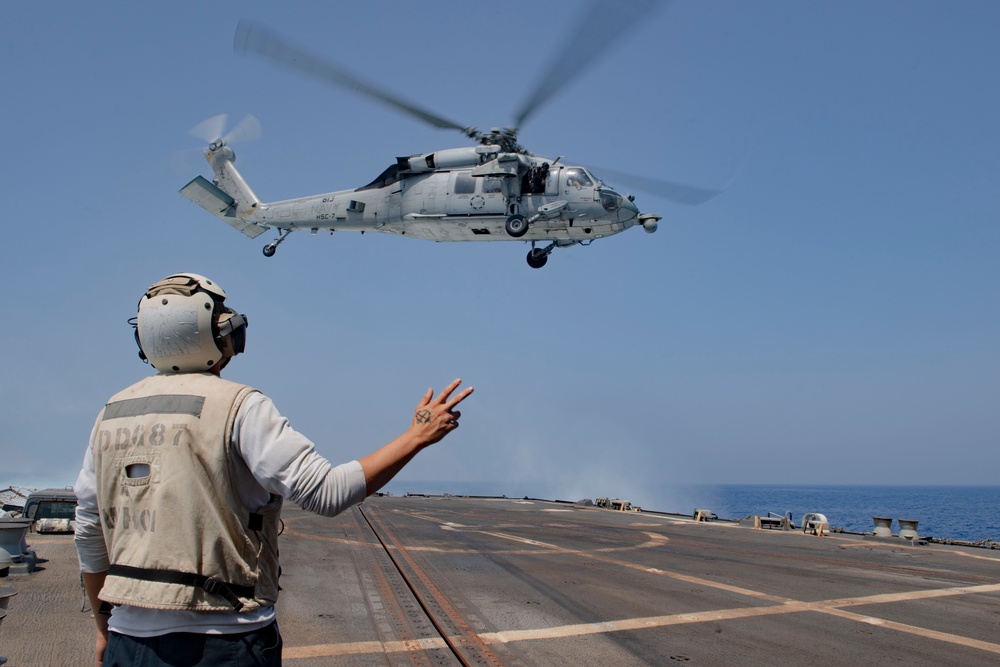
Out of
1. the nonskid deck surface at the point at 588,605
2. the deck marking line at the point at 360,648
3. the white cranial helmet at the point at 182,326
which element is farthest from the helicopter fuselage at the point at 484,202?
the white cranial helmet at the point at 182,326

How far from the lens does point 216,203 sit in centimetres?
2645

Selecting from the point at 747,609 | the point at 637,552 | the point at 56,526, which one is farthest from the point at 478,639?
the point at 56,526

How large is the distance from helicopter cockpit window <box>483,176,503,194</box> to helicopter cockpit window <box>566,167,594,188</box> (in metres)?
2.14

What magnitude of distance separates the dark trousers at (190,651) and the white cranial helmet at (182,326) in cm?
106

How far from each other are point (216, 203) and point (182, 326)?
26.2 m

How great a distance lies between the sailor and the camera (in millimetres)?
2451

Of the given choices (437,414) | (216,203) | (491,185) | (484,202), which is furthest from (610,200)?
(437,414)

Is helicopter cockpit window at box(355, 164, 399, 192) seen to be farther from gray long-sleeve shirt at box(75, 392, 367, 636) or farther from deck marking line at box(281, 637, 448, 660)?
gray long-sleeve shirt at box(75, 392, 367, 636)

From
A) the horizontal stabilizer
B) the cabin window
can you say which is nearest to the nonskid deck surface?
the cabin window

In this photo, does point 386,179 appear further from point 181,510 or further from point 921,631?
point 181,510

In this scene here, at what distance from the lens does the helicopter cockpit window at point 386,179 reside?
22481 mm

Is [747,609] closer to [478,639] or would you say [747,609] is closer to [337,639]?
[478,639]

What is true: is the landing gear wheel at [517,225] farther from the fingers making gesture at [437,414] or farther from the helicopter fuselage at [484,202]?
the fingers making gesture at [437,414]

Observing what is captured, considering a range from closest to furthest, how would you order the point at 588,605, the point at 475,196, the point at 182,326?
1. the point at 182,326
2. the point at 588,605
3. the point at 475,196
